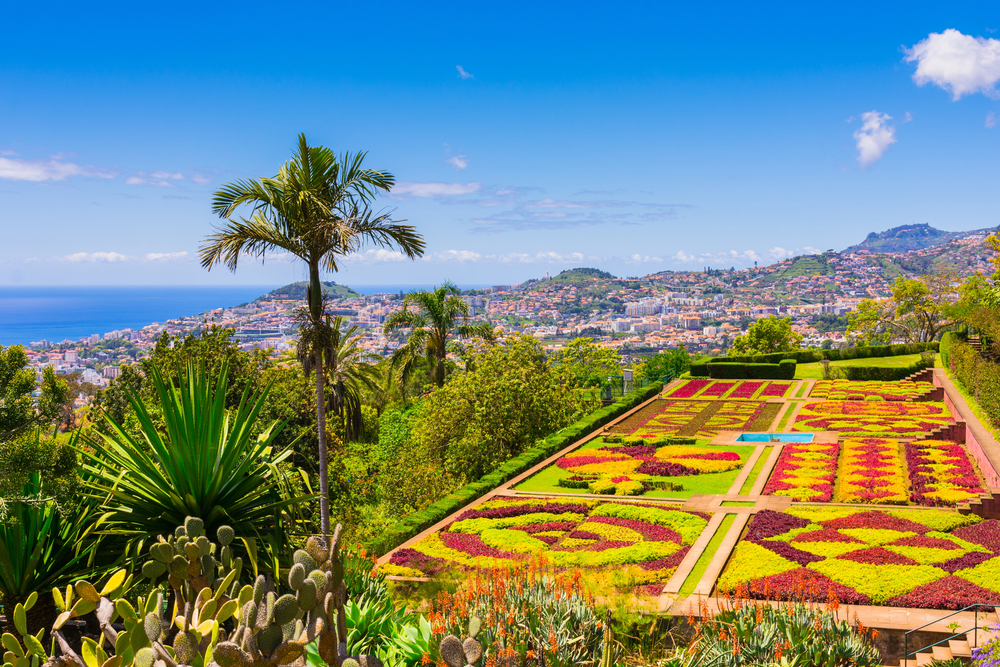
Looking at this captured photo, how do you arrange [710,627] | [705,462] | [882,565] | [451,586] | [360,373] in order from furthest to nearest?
[360,373] < [705,462] < [882,565] < [451,586] < [710,627]

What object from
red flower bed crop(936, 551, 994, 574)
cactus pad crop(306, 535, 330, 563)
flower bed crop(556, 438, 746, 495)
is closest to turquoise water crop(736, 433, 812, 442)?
flower bed crop(556, 438, 746, 495)

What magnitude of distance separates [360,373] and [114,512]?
2237 centimetres

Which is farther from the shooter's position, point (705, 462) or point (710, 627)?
point (705, 462)

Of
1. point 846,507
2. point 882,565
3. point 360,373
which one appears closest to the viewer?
point 882,565

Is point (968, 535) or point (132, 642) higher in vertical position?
point (132, 642)

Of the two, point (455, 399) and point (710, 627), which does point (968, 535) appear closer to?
point (710, 627)

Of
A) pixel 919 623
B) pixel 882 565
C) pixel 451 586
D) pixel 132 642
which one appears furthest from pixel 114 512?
pixel 882 565

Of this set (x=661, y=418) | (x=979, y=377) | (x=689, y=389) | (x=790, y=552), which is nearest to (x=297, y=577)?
(x=790, y=552)

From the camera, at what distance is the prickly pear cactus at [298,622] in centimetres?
370

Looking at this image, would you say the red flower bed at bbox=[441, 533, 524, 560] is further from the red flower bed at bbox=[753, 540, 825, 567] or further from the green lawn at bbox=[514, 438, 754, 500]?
the red flower bed at bbox=[753, 540, 825, 567]

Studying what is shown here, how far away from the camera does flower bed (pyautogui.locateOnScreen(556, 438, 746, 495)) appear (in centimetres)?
1869

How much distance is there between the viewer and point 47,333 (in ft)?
549

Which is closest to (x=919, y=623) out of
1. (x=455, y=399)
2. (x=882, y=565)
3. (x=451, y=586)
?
(x=882, y=565)

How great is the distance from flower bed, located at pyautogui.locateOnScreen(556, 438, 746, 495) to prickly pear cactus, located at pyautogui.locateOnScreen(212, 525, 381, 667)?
47.4 feet
